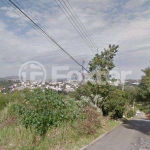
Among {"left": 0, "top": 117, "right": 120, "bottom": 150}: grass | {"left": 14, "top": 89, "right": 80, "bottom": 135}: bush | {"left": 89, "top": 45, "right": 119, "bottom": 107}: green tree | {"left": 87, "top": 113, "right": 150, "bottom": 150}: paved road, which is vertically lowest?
{"left": 87, "top": 113, "right": 150, "bottom": 150}: paved road

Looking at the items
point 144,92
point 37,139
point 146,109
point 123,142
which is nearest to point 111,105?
point 144,92

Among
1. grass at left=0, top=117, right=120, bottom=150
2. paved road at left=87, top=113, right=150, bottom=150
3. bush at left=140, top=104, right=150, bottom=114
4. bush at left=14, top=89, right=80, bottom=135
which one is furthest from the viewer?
bush at left=140, top=104, right=150, bottom=114

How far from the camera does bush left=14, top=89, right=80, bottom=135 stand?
7.94 metres

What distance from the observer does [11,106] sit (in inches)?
362

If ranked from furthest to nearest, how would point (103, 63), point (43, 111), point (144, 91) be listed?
point (103, 63), point (144, 91), point (43, 111)

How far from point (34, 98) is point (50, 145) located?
240cm

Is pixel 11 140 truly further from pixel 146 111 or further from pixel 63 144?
pixel 146 111

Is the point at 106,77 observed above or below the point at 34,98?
above

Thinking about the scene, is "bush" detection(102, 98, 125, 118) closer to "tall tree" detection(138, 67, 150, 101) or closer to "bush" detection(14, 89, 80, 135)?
"tall tree" detection(138, 67, 150, 101)

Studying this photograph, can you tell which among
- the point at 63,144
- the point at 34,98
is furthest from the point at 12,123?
the point at 63,144

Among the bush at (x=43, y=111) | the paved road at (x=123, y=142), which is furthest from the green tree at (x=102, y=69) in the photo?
the bush at (x=43, y=111)

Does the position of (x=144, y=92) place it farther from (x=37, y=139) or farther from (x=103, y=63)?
(x=37, y=139)

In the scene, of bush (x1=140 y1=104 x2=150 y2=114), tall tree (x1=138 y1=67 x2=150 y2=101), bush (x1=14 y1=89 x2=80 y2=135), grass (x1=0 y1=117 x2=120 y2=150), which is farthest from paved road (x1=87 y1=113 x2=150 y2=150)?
tall tree (x1=138 y1=67 x2=150 y2=101)

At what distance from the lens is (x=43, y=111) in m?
8.27
